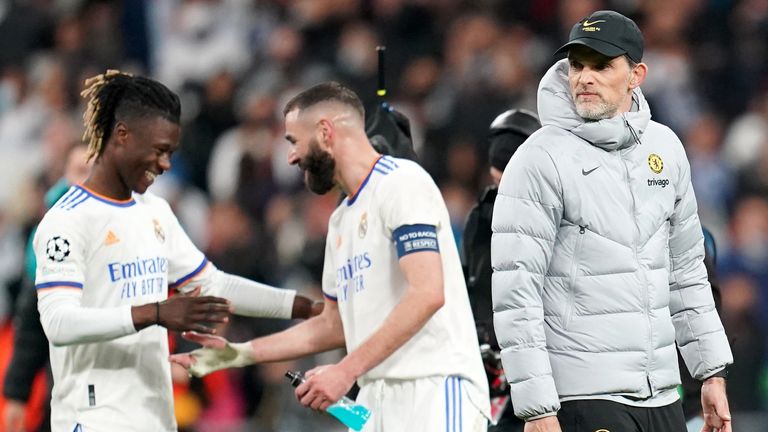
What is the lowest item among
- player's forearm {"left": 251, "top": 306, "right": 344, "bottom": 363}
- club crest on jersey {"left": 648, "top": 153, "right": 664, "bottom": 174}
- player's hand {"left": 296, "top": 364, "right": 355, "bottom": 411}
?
player's hand {"left": 296, "top": 364, "right": 355, "bottom": 411}

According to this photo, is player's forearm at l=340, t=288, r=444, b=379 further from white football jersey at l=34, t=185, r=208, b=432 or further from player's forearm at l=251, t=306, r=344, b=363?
white football jersey at l=34, t=185, r=208, b=432

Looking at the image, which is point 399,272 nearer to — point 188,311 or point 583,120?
point 188,311

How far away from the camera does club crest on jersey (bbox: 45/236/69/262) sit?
5.32 metres

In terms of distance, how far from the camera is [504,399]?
6.39m

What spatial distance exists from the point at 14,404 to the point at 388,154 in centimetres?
213

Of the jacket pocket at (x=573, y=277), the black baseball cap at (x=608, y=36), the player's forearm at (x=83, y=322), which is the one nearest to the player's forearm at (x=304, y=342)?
the player's forearm at (x=83, y=322)

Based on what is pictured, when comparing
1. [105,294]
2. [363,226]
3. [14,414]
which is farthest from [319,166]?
[14,414]

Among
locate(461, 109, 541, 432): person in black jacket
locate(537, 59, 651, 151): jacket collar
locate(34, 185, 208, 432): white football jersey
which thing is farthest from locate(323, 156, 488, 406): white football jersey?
locate(461, 109, 541, 432): person in black jacket

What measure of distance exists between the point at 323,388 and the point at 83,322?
0.93m

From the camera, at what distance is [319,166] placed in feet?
18.3

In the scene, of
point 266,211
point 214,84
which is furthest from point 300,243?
point 214,84

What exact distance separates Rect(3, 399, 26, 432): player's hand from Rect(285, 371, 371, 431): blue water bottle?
2036 mm

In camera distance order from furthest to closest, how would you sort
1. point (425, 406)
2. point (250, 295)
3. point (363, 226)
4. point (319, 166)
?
point (250, 295), point (319, 166), point (363, 226), point (425, 406)

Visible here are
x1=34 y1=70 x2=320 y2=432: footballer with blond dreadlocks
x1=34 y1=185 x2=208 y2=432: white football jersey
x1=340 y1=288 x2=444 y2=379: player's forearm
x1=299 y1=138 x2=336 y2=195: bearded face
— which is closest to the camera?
x1=340 y1=288 x2=444 y2=379: player's forearm
